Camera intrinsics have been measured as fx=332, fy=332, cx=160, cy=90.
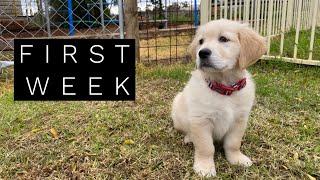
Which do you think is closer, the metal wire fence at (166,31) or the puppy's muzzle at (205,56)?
the puppy's muzzle at (205,56)

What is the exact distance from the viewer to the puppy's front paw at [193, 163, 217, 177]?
1.56m

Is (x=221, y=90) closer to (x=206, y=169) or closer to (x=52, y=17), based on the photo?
(x=206, y=169)

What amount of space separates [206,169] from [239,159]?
20cm

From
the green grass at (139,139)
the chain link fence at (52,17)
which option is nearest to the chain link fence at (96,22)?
the chain link fence at (52,17)

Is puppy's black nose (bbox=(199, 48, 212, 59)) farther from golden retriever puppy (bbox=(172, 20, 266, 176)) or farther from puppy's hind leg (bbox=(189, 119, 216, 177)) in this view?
puppy's hind leg (bbox=(189, 119, 216, 177))

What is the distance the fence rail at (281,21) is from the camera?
11.6ft

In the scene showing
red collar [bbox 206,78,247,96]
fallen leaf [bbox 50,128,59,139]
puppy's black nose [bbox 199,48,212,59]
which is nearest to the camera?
puppy's black nose [bbox 199,48,212,59]

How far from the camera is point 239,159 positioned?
166 cm

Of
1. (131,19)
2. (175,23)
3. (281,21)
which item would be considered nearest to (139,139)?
(131,19)

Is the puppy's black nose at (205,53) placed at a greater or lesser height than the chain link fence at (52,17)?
lesser

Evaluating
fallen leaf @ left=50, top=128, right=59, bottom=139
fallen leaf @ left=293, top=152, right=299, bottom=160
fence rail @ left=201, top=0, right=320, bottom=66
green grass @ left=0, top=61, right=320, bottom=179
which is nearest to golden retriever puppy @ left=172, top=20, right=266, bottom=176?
green grass @ left=0, top=61, right=320, bottom=179

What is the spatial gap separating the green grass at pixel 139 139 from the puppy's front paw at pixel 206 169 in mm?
36

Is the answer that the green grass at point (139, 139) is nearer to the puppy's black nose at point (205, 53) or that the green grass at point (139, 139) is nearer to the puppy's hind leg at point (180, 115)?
the puppy's hind leg at point (180, 115)

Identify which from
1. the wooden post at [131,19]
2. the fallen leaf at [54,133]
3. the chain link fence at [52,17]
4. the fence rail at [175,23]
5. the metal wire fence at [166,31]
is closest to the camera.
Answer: the fallen leaf at [54,133]
